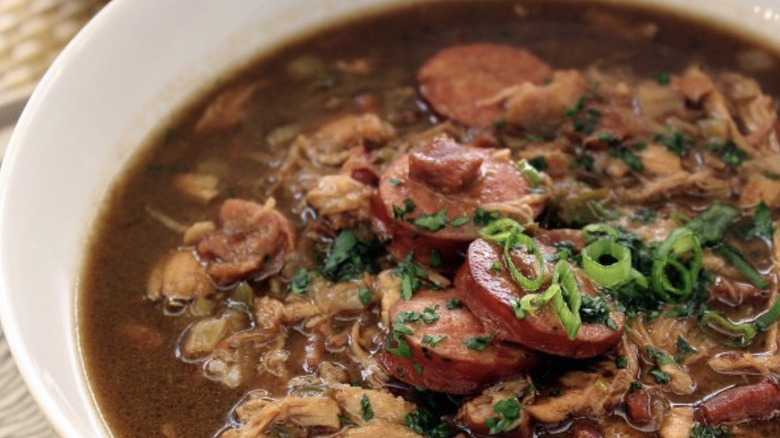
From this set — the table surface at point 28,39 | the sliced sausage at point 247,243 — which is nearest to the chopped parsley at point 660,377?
the sliced sausage at point 247,243

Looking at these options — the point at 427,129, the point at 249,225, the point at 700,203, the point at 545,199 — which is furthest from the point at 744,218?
the point at 249,225

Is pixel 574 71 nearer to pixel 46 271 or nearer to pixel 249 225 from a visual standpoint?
pixel 249 225

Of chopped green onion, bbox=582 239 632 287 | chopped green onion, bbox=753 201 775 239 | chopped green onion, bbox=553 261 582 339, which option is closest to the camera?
chopped green onion, bbox=553 261 582 339

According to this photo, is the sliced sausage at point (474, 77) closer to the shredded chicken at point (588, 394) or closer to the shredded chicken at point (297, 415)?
the shredded chicken at point (588, 394)

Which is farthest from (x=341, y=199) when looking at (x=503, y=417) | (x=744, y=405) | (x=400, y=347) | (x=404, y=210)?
(x=744, y=405)

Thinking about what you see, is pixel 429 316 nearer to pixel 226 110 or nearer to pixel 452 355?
pixel 452 355

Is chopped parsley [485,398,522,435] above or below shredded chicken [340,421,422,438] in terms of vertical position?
above

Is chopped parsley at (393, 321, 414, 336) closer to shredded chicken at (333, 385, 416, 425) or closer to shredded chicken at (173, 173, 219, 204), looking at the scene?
shredded chicken at (333, 385, 416, 425)

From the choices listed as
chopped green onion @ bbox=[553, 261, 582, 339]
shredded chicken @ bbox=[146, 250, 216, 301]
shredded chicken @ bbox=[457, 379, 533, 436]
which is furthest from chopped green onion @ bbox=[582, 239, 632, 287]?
shredded chicken @ bbox=[146, 250, 216, 301]
